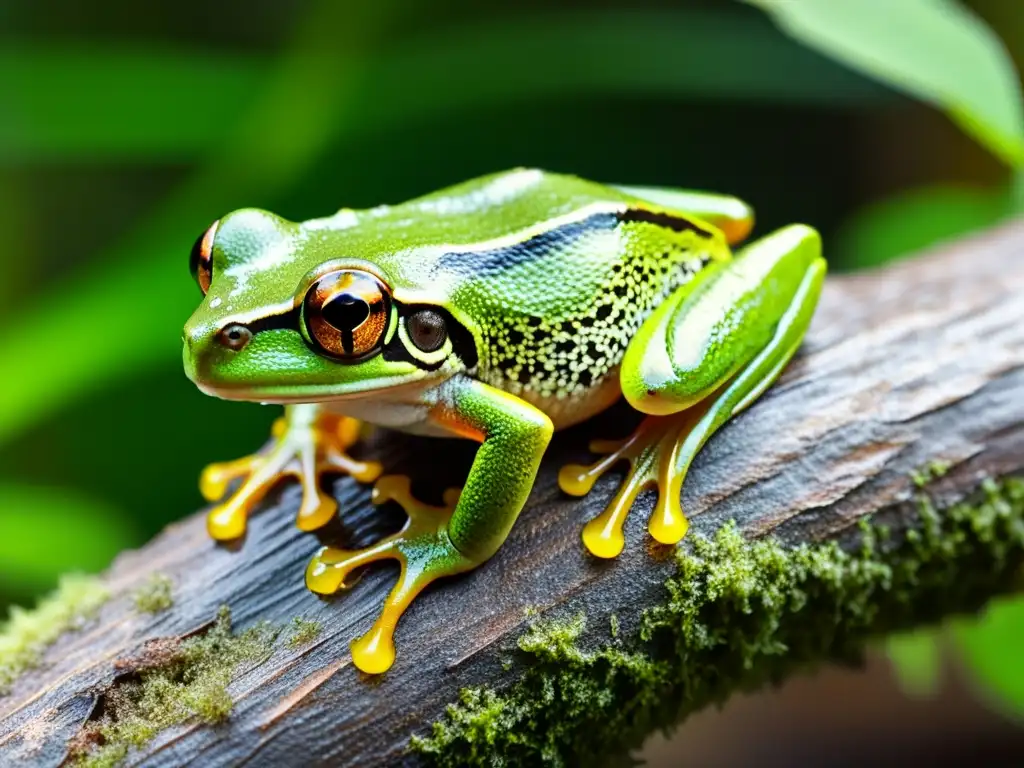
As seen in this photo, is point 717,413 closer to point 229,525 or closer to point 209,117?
point 229,525

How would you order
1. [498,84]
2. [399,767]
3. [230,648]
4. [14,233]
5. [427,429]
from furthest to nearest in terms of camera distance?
[14,233] < [498,84] < [427,429] < [230,648] < [399,767]

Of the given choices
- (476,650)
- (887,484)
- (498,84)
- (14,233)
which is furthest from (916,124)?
(14,233)

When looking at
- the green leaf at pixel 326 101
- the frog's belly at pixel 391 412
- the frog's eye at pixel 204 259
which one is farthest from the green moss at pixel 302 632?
the green leaf at pixel 326 101

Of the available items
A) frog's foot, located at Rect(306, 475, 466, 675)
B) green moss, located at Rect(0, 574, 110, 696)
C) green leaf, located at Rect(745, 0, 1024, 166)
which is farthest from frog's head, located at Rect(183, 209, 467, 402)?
green leaf, located at Rect(745, 0, 1024, 166)

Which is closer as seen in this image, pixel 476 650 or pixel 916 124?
pixel 476 650

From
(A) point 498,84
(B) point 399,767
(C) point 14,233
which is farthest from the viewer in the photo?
(C) point 14,233

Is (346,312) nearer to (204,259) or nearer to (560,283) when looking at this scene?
(204,259)

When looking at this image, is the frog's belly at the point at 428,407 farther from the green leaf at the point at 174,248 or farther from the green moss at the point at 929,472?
the green leaf at the point at 174,248
